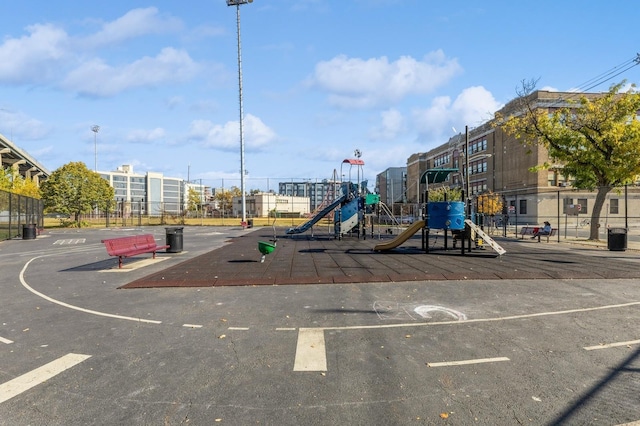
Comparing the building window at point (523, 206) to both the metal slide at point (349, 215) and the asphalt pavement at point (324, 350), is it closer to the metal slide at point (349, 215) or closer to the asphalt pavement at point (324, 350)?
the metal slide at point (349, 215)

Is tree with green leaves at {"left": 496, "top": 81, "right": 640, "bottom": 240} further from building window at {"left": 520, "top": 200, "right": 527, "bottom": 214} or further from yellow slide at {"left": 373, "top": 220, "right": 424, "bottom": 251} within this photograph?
building window at {"left": 520, "top": 200, "right": 527, "bottom": 214}

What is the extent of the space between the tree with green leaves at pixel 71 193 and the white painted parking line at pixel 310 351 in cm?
5105

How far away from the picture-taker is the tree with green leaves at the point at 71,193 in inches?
1892

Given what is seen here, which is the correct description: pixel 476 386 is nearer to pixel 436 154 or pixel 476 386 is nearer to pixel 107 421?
pixel 107 421

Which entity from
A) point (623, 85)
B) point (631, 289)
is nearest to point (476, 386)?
point (631, 289)

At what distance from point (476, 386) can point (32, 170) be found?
11021 cm

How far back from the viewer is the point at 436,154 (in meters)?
87.6

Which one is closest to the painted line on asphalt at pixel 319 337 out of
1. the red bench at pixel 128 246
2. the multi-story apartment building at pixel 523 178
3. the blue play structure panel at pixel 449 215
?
the blue play structure panel at pixel 449 215

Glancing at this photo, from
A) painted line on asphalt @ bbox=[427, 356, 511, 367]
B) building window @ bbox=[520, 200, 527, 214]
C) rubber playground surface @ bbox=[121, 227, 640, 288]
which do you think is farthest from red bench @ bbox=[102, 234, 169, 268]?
building window @ bbox=[520, 200, 527, 214]

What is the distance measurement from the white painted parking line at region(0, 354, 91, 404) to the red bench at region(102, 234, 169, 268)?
7.32 m

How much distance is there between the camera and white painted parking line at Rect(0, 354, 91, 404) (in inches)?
159

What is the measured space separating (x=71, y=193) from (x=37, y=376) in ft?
172

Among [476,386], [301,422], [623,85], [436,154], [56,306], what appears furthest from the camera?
[436,154]

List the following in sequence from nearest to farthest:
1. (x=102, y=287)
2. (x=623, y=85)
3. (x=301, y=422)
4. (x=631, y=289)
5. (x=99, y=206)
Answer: (x=301, y=422) → (x=631, y=289) → (x=102, y=287) → (x=623, y=85) → (x=99, y=206)
